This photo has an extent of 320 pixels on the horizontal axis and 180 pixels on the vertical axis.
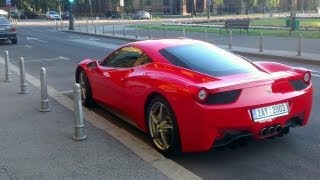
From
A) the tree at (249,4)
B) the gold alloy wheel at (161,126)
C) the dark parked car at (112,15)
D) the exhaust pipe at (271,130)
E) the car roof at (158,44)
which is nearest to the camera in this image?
the exhaust pipe at (271,130)

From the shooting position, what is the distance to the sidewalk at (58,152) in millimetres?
5035

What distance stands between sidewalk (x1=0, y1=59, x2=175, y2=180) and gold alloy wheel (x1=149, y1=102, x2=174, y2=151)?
33 cm

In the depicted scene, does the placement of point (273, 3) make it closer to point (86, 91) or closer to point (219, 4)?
point (219, 4)

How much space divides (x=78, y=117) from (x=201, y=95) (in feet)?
6.62

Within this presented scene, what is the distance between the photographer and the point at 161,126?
18.1ft

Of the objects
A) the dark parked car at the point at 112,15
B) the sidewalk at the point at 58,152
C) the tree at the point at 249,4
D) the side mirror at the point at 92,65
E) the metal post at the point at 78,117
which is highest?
the tree at the point at 249,4

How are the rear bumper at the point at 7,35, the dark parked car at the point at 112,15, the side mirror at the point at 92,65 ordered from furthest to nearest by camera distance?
the dark parked car at the point at 112,15 → the rear bumper at the point at 7,35 → the side mirror at the point at 92,65

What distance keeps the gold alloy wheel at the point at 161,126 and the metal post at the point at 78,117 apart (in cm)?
103

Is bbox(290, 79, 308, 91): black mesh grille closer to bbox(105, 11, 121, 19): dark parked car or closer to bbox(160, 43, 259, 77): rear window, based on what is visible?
bbox(160, 43, 259, 77): rear window

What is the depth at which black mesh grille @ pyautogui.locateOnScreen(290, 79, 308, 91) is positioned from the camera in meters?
5.62

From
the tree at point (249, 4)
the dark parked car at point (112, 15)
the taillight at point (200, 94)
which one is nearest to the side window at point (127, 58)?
the taillight at point (200, 94)

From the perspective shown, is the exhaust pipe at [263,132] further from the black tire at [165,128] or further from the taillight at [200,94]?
the black tire at [165,128]

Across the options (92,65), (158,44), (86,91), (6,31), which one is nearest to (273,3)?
(6,31)

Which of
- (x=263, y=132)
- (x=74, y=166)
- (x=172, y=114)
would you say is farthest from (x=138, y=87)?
(x=263, y=132)
